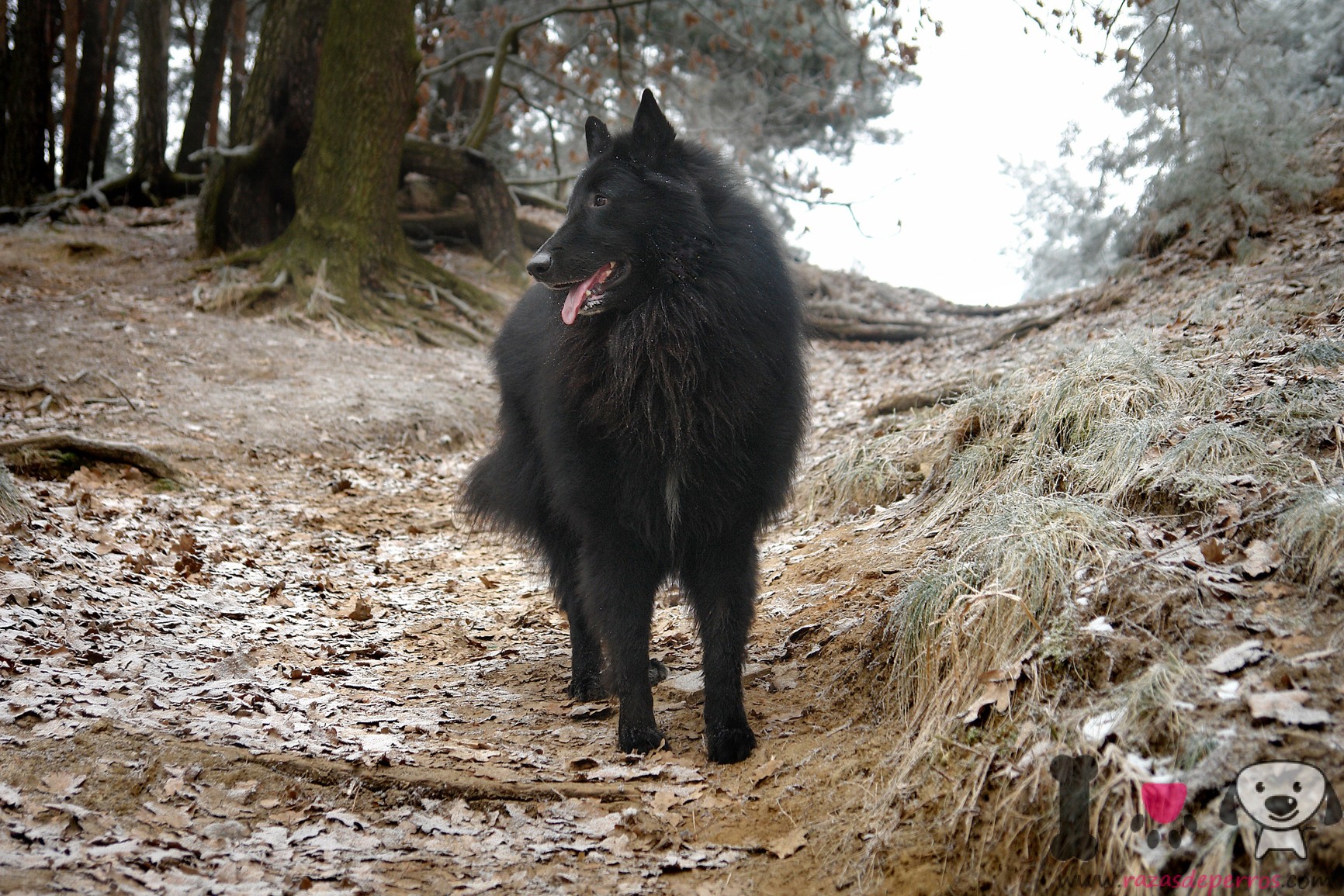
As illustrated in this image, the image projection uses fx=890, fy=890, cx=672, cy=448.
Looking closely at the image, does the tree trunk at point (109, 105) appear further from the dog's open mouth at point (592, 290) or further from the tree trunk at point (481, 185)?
the dog's open mouth at point (592, 290)

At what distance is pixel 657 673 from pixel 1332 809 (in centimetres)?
277

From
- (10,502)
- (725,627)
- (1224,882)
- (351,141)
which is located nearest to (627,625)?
(725,627)

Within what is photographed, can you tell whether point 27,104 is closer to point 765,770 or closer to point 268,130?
point 268,130

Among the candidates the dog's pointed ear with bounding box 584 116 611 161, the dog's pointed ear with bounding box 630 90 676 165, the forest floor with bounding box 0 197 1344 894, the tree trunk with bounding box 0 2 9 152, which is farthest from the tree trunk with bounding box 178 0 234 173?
the dog's pointed ear with bounding box 630 90 676 165

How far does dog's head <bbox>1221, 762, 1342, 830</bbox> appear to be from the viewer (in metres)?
1.90

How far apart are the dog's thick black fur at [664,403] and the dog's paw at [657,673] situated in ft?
2.27

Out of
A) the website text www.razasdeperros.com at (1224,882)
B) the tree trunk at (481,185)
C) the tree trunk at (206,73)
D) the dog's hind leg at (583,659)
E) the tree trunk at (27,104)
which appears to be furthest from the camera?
the tree trunk at (206,73)

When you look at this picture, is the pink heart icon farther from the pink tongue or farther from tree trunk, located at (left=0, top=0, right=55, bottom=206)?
tree trunk, located at (left=0, top=0, right=55, bottom=206)

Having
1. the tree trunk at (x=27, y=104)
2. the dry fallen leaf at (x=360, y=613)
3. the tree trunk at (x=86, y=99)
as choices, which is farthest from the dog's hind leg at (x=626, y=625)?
the tree trunk at (x=86, y=99)

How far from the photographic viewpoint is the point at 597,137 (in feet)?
12.5

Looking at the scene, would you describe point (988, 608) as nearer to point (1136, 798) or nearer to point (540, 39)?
point (1136, 798)

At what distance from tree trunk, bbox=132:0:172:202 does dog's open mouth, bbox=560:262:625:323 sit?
1373 centimetres

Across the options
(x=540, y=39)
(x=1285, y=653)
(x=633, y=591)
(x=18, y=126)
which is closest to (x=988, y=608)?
(x=1285, y=653)

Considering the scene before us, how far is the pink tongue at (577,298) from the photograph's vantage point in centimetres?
349
